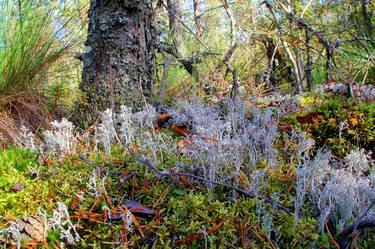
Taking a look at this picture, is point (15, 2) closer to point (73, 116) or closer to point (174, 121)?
point (73, 116)

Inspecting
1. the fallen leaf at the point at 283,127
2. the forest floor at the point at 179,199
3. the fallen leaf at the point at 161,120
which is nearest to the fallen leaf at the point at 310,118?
the fallen leaf at the point at 283,127

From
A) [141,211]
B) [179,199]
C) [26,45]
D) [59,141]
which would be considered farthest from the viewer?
[26,45]

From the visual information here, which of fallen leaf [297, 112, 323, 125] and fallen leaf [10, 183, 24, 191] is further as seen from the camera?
fallen leaf [297, 112, 323, 125]

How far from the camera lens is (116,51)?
320 centimetres

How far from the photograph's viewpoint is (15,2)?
12.8 feet

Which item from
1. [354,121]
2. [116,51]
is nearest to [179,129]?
[116,51]

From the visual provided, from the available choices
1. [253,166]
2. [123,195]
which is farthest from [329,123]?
[123,195]

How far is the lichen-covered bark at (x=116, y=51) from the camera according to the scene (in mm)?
3186

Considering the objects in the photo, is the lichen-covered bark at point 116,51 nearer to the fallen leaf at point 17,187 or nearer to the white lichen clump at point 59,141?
the white lichen clump at point 59,141

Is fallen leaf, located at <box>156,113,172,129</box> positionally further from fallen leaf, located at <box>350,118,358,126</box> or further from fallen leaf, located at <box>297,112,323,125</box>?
fallen leaf, located at <box>350,118,358,126</box>

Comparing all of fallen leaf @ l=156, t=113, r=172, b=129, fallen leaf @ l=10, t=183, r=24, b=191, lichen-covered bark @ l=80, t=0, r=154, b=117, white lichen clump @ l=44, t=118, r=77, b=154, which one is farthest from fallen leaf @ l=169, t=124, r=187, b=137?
fallen leaf @ l=10, t=183, r=24, b=191

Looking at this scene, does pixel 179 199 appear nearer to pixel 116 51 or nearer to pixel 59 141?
pixel 59 141

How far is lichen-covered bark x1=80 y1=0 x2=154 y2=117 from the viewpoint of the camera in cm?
319

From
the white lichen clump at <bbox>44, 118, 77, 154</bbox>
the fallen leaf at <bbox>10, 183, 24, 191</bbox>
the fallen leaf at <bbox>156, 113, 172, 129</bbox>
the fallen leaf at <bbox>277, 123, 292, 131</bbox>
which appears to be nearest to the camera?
the fallen leaf at <bbox>10, 183, 24, 191</bbox>
